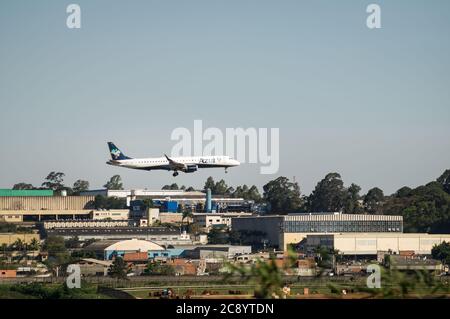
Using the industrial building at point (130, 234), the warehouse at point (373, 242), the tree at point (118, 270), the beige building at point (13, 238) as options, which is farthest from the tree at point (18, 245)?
the warehouse at point (373, 242)

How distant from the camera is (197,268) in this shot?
13638cm

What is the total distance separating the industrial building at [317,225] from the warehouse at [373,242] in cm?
853

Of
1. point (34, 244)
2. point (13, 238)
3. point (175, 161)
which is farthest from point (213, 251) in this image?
point (13, 238)

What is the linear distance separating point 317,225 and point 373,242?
1928cm

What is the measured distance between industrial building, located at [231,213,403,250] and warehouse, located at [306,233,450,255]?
853 cm

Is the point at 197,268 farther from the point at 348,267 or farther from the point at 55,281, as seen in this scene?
the point at 55,281

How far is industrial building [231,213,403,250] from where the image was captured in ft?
580

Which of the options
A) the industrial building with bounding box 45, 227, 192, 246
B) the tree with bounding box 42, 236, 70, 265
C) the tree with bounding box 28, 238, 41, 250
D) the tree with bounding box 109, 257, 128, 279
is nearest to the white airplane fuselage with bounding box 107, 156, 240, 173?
the tree with bounding box 42, 236, 70, 265

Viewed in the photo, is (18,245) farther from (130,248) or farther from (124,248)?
(130,248)

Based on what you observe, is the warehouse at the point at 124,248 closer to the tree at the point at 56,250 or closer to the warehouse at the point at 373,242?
the tree at the point at 56,250

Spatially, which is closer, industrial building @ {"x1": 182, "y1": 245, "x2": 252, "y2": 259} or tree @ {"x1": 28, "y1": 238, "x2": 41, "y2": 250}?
industrial building @ {"x1": 182, "y1": 245, "x2": 252, "y2": 259}

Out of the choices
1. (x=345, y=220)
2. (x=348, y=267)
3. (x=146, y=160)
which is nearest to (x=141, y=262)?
(x=146, y=160)

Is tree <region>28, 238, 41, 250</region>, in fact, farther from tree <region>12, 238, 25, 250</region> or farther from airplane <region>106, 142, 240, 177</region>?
airplane <region>106, 142, 240, 177</region>
